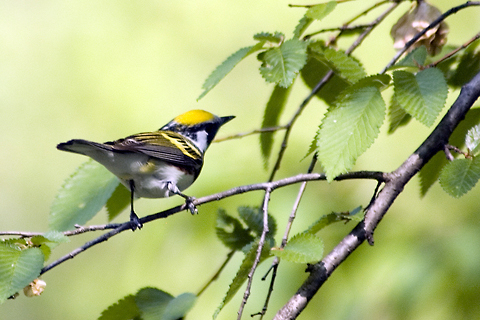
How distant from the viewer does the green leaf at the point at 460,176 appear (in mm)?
659

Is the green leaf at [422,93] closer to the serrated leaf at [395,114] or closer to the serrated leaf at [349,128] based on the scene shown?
the serrated leaf at [349,128]

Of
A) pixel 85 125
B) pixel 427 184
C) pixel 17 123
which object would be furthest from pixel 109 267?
pixel 427 184

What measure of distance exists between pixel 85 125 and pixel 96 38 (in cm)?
56

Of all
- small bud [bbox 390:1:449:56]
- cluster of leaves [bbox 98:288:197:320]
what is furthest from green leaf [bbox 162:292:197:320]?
small bud [bbox 390:1:449:56]

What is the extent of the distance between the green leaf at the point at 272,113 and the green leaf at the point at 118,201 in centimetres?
36

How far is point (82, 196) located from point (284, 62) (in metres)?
0.56

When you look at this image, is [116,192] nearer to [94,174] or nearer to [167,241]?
[94,174]

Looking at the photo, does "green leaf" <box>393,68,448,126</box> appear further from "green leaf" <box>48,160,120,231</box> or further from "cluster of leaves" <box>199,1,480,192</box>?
"green leaf" <box>48,160,120,231</box>

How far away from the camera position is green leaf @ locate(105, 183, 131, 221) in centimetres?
112

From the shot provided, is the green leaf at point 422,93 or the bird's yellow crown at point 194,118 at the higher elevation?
the bird's yellow crown at point 194,118

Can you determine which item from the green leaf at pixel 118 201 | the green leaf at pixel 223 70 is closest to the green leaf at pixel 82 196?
the green leaf at pixel 118 201

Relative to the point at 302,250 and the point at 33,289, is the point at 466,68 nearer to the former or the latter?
the point at 302,250

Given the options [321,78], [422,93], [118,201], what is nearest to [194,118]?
[118,201]

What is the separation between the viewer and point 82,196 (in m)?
1.05
